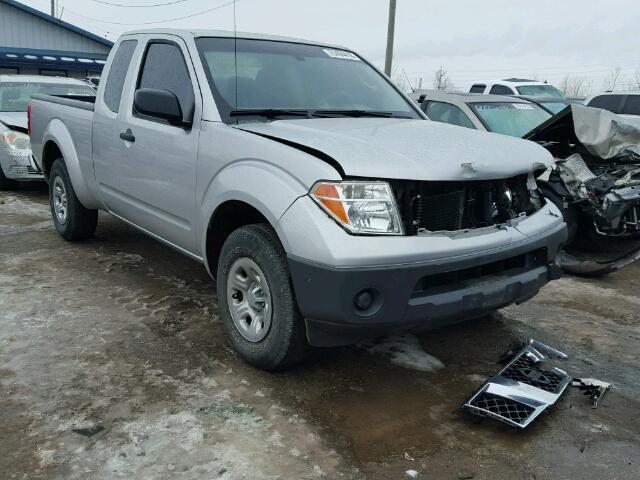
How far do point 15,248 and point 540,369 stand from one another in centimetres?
482

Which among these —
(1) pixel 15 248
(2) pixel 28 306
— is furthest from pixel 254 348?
(1) pixel 15 248

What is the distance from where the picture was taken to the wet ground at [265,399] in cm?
254

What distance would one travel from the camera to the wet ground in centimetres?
254

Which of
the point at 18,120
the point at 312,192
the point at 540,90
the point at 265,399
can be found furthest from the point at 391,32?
the point at 265,399

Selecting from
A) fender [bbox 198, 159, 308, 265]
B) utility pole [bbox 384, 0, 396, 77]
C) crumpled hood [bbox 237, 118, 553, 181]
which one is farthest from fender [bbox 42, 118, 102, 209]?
utility pole [bbox 384, 0, 396, 77]

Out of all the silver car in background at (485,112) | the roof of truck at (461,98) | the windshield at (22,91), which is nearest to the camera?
the silver car in background at (485,112)

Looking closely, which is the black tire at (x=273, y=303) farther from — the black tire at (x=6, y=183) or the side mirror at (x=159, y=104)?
the black tire at (x=6, y=183)

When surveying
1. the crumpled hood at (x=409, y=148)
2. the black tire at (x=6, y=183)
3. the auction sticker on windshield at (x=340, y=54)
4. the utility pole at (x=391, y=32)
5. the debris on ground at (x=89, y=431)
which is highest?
the utility pole at (x=391, y=32)

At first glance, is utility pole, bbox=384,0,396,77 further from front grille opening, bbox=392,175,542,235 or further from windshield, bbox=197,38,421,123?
front grille opening, bbox=392,175,542,235

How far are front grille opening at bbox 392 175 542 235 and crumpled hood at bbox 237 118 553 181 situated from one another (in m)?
0.08

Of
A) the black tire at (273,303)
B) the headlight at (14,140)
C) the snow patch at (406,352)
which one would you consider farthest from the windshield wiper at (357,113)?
the headlight at (14,140)

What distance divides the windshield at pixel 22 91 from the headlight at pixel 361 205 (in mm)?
7456

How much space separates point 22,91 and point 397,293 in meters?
8.55

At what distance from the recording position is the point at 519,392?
3010 mm
